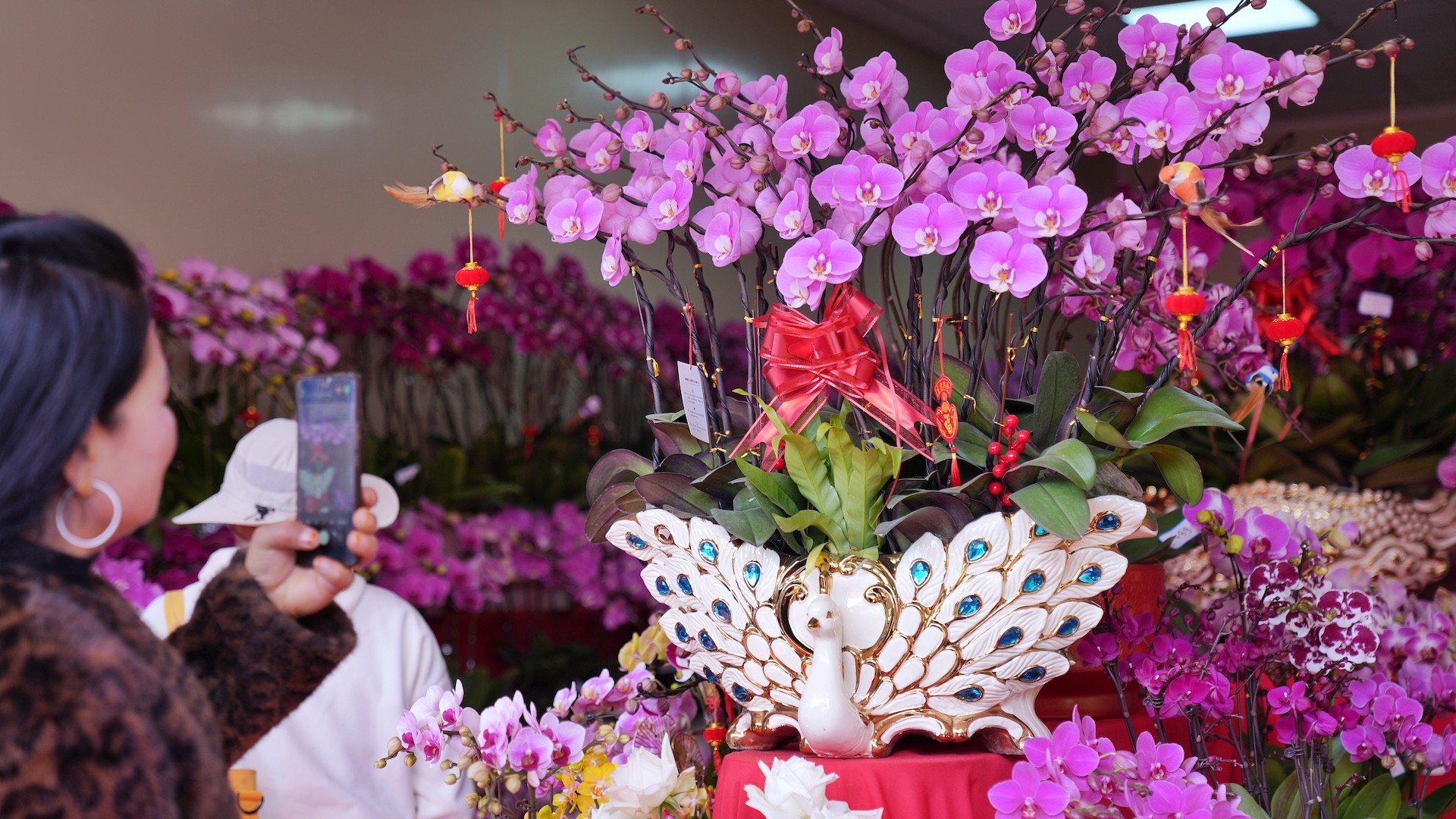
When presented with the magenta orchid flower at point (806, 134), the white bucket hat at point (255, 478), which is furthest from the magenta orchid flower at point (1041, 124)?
the white bucket hat at point (255, 478)

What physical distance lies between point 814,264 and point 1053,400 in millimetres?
278

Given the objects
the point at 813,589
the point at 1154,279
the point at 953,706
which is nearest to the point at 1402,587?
the point at 1154,279

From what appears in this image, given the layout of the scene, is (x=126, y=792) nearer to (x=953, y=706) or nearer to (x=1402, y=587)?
(x=953, y=706)

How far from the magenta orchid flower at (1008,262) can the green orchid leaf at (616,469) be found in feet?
1.48

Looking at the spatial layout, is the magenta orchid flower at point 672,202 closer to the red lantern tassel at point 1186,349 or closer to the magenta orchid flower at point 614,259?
the magenta orchid flower at point 614,259

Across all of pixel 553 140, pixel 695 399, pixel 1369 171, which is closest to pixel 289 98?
pixel 553 140

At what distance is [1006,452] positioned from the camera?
1175mm

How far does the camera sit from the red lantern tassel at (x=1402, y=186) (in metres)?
Answer: 1.13

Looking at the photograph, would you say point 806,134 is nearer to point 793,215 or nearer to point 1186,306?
point 793,215

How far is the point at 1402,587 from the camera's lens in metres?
1.69

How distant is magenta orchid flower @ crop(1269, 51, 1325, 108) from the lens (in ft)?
3.80

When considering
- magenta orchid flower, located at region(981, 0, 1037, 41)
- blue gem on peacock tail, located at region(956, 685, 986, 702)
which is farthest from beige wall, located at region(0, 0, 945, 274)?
blue gem on peacock tail, located at region(956, 685, 986, 702)

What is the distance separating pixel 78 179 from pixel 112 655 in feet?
8.65

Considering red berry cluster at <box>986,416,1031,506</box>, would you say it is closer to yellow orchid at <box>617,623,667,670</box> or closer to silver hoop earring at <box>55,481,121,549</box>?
yellow orchid at <box>617,623,667,670</box>
